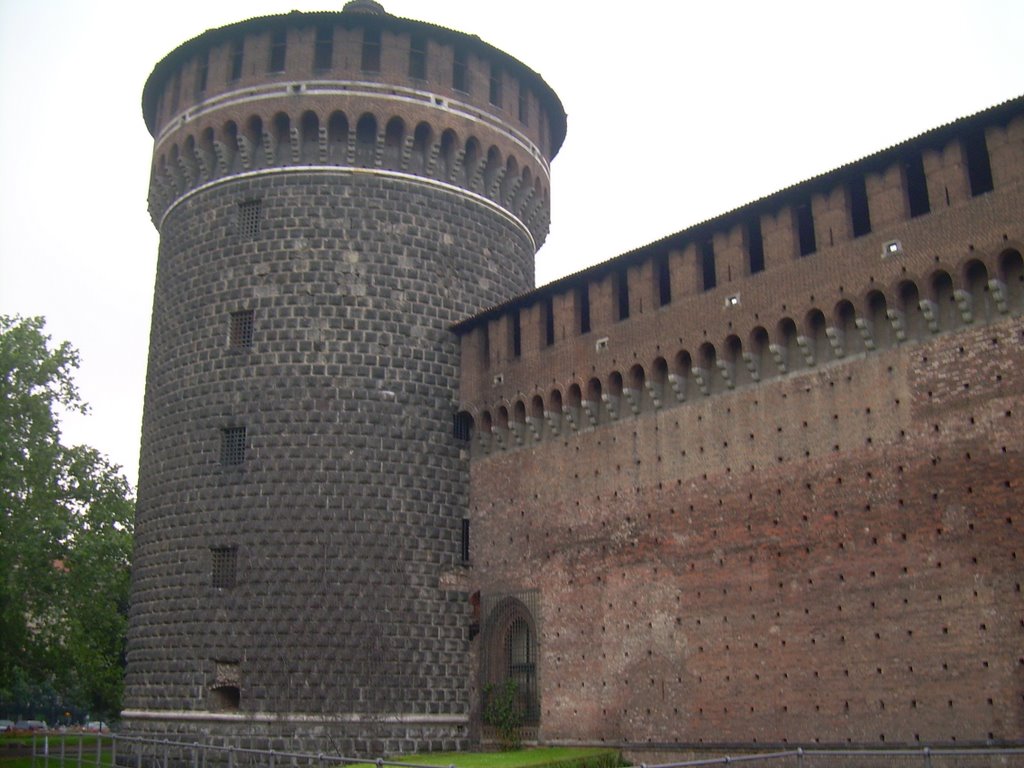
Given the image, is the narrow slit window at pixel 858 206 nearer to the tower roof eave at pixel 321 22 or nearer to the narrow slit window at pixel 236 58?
the tower roof eave at pixel 321 22

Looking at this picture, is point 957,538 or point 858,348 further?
point 858,348

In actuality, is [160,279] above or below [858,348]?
above

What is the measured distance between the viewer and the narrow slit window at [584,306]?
74.6ft

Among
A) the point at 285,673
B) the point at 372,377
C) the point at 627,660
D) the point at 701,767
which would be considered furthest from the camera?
the point at 372,377

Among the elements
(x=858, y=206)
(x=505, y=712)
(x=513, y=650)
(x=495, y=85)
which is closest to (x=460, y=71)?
(x=495, y=85)

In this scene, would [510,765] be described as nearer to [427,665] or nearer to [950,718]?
[427,665]

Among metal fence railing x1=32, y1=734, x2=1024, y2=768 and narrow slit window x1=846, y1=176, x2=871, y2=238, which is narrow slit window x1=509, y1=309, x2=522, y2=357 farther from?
metal fence railing x1=32, y1=734, x2=1024, y2=768

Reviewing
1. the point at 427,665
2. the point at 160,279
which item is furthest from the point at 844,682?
the point at 160,279

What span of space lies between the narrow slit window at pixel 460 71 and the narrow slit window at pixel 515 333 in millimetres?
5848

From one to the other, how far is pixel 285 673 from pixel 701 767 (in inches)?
426

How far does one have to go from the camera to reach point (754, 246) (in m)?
19.9

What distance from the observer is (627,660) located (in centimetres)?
2011

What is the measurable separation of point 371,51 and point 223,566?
12.2 meters

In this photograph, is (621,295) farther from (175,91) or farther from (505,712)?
(175,91)
